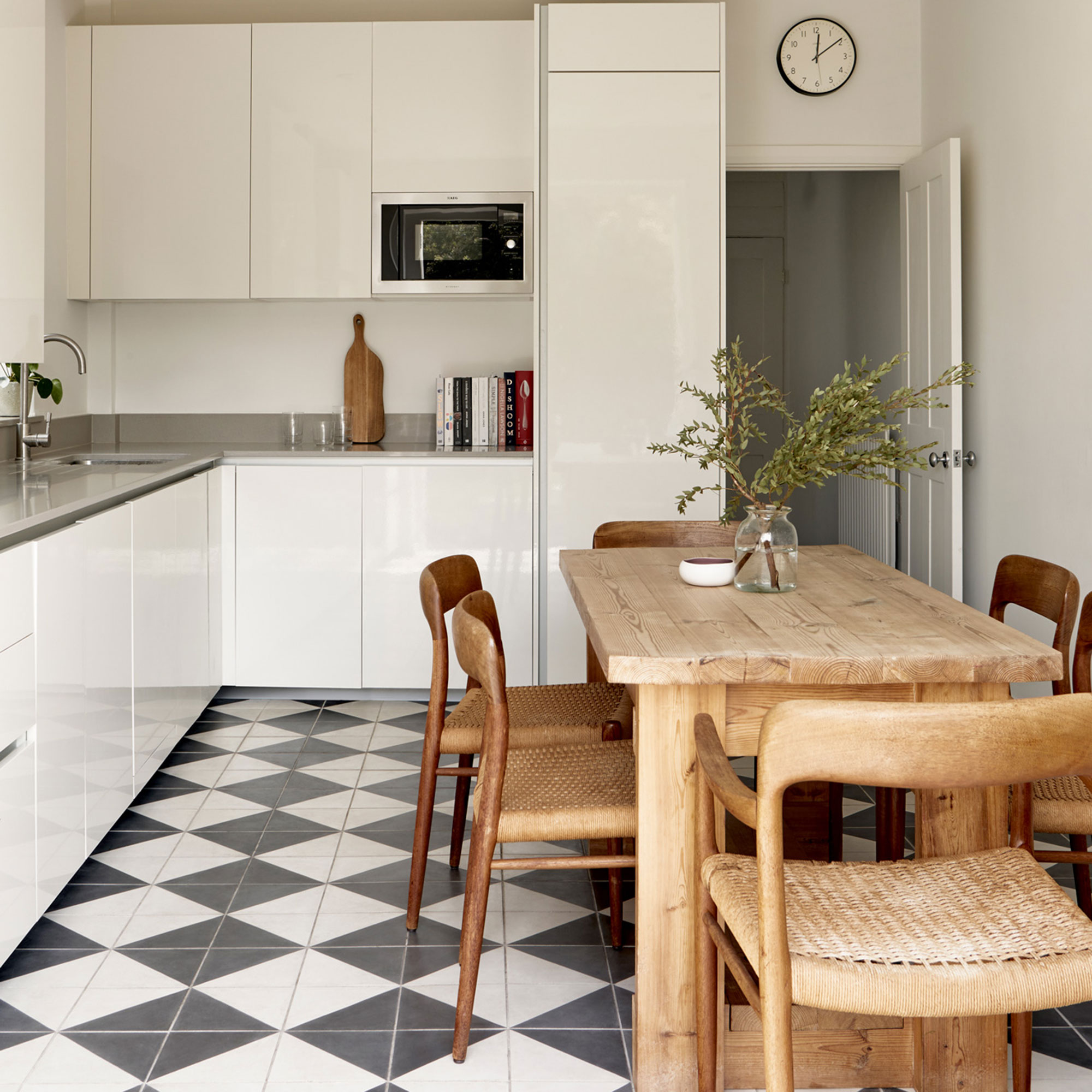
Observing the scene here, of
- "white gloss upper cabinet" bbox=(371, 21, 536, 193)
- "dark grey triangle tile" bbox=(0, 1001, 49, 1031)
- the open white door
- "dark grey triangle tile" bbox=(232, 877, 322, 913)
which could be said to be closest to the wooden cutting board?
Result: "white gloss upper cabinet" bbox=(371, 21, 536, 193)

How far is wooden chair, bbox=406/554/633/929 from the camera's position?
2355 millimetres

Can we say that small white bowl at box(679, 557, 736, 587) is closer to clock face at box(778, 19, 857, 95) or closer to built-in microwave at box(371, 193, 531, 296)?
built-in microwave at box(371, 193, 531, 296)

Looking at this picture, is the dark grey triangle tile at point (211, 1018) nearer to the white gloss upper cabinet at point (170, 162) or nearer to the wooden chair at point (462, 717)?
the wooden chair at point (462, 717)

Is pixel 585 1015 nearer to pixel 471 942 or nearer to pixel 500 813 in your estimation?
pixel 471 942

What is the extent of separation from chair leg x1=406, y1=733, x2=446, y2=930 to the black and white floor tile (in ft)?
0.22

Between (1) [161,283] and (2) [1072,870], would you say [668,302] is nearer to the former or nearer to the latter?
(1) [161,283]

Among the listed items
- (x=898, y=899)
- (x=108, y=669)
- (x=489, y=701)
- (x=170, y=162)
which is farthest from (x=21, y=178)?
(x=898, y=899)

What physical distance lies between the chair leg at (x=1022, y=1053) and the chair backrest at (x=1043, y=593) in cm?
58

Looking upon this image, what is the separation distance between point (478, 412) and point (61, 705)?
2.37 m

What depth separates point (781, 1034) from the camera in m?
1.38

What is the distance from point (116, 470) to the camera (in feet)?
11.4

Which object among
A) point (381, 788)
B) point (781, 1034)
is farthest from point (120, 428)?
point (781, 1034)

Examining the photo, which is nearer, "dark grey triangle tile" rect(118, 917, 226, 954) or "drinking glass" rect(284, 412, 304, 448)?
"dark grey triangle tile" rect(118, 917, 226, 954)

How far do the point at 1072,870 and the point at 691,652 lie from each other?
1.54m
